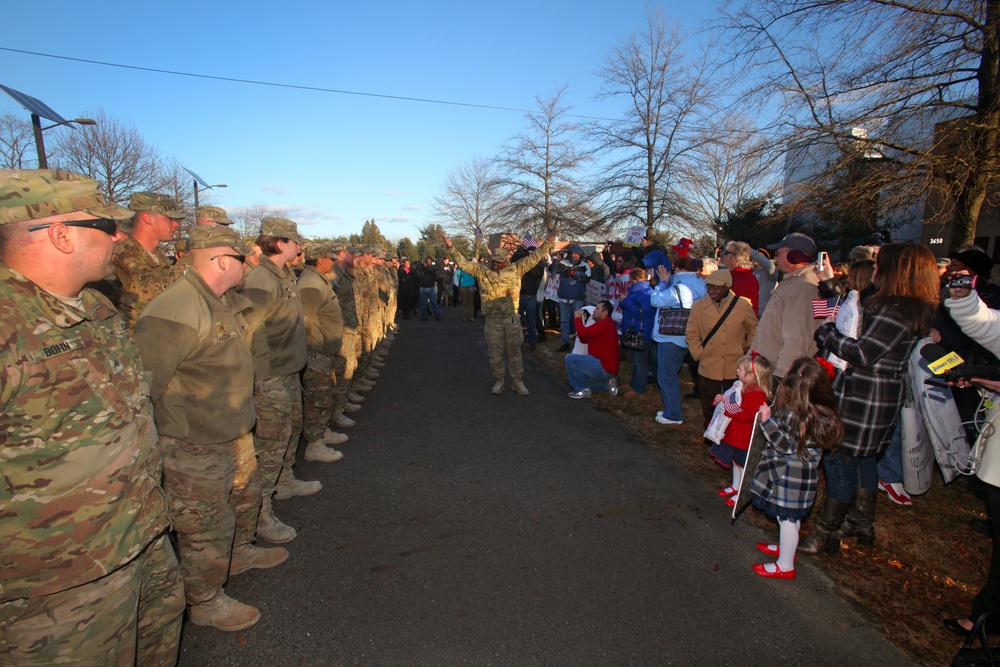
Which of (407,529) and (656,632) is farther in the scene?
(407,529)

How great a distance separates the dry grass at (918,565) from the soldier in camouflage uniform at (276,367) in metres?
3.60

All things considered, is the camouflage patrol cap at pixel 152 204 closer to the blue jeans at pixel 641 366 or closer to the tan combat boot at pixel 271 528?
the tan combat boot at pixel 271 528

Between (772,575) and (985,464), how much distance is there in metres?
1.36

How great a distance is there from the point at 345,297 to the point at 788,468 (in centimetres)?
569

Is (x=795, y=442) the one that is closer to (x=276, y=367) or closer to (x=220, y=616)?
(x=220, y=616)

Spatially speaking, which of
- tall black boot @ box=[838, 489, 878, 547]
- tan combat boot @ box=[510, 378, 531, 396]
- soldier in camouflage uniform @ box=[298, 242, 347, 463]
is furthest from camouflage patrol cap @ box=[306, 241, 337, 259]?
tall black boot @ box=[838, 489, 878, 547]

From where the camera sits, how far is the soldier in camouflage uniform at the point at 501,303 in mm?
7957

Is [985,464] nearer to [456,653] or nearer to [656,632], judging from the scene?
[656,632]

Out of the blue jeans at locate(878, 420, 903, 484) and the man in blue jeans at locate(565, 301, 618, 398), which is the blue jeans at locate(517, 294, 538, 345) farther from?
the blue jeans at locate(878, 420, 903, 484)

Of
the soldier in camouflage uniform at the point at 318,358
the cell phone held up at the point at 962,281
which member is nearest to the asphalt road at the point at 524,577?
the soldier in camouflage uniform at the point at 318,358

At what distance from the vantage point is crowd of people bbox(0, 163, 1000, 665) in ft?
5.77

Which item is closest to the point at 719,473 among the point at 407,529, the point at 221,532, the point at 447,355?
the point at 407,529

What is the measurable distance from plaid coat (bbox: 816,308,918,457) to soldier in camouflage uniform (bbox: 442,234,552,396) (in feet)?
16.1

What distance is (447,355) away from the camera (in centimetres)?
1159
